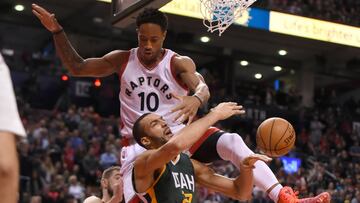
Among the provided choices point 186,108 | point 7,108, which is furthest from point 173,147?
point 7,108

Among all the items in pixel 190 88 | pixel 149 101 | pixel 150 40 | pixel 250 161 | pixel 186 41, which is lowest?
pixel 250 161

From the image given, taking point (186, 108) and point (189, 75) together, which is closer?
point (186, 108)

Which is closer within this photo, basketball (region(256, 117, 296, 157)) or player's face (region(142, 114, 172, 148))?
player's face (region(142, 114, 172, 148))

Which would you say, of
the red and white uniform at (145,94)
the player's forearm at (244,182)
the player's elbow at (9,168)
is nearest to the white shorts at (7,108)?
the player's elbow at (9,168)

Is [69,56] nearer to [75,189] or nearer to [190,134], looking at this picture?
[190,134]

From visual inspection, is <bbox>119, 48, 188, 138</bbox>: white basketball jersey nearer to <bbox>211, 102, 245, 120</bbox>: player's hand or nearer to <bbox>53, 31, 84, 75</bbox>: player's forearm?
<bbox>53, 31, 84, 75</bbox>: player's forearm

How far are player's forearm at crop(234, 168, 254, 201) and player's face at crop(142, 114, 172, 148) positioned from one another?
1.96 feet

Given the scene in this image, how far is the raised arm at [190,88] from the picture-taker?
4184 mm

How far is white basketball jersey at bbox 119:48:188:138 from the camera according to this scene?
482 cm

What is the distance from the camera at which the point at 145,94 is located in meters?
4.85

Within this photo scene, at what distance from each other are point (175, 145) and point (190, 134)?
0.13 metres

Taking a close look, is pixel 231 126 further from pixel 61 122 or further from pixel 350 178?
pixel 61 122

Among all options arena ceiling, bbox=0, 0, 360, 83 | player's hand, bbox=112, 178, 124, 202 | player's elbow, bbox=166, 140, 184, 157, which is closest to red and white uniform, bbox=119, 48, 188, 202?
player's hand, bbox=112, 178, 124, 202

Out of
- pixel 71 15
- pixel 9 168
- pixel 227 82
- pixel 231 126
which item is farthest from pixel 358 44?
pixel 9 168
